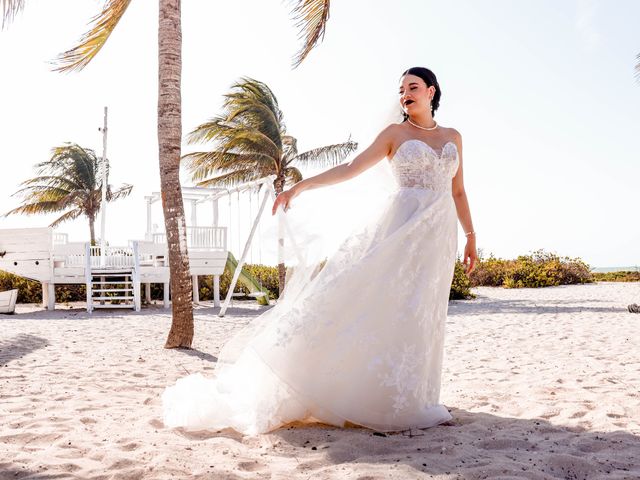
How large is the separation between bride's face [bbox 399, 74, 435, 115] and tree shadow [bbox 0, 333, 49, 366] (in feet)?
18.5

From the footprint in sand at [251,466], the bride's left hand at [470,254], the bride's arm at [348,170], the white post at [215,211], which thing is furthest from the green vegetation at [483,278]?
the footprint in sand at [251,466]

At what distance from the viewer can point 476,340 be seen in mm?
9000

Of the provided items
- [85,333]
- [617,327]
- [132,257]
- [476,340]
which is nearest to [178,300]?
[85,333]

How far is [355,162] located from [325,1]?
21.4ft

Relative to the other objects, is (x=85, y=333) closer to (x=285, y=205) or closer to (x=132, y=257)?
(x=132, y=257)

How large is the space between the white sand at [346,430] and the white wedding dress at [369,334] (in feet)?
0.46

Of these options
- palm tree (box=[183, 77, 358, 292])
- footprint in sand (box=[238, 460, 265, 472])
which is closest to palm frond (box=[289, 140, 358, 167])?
palm tree (box=[183, 77, 358, 292])

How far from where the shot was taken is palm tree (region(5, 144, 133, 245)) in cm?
2877

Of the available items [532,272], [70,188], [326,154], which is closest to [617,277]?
[532,272]

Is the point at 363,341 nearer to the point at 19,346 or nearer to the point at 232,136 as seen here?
the point at 19,346

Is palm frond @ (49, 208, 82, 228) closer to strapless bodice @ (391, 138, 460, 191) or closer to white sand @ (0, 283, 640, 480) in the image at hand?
white sand @ (0, 283, 640, 480)

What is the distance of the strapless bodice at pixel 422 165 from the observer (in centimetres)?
367

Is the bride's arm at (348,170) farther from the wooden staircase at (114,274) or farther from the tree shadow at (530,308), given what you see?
the wooden staircase at (114,274)

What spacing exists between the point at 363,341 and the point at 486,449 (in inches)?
35.3
